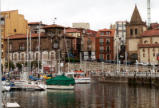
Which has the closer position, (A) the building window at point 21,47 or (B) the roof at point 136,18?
(A) the building window at point 21,47

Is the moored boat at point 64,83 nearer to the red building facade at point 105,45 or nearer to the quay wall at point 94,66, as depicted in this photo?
the quay wall at point 94,66

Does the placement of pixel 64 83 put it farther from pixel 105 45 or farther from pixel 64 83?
pixel 105 45

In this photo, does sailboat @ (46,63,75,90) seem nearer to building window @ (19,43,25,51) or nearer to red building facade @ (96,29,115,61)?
building window @ (19,43,25,51)

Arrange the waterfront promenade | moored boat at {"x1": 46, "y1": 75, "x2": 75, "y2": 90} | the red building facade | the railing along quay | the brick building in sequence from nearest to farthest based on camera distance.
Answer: moored boat at {"x1": 46, "y1": 75, "x2": 75, "y2": 90}, the railing along quay, the waterfront promenade, the brick building, the red building facade

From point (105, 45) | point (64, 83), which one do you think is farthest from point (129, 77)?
point (105, 45)

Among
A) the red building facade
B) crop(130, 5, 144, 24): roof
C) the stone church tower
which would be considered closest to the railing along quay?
the red building facade

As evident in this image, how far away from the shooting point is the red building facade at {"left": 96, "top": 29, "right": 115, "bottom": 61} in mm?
111875

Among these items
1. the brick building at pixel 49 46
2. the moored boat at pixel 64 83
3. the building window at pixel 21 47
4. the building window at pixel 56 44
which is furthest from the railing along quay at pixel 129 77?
the building window at pixel 21 47

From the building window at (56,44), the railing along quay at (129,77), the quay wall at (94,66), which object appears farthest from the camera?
the building window at (56,44)

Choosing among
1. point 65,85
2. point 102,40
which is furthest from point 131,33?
point 65,85

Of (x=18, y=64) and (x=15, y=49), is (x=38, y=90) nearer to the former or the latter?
(x=18, y=64)

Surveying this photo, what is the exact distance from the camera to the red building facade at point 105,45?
112m

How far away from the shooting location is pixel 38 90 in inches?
2175

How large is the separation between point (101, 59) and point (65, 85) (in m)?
53.7
